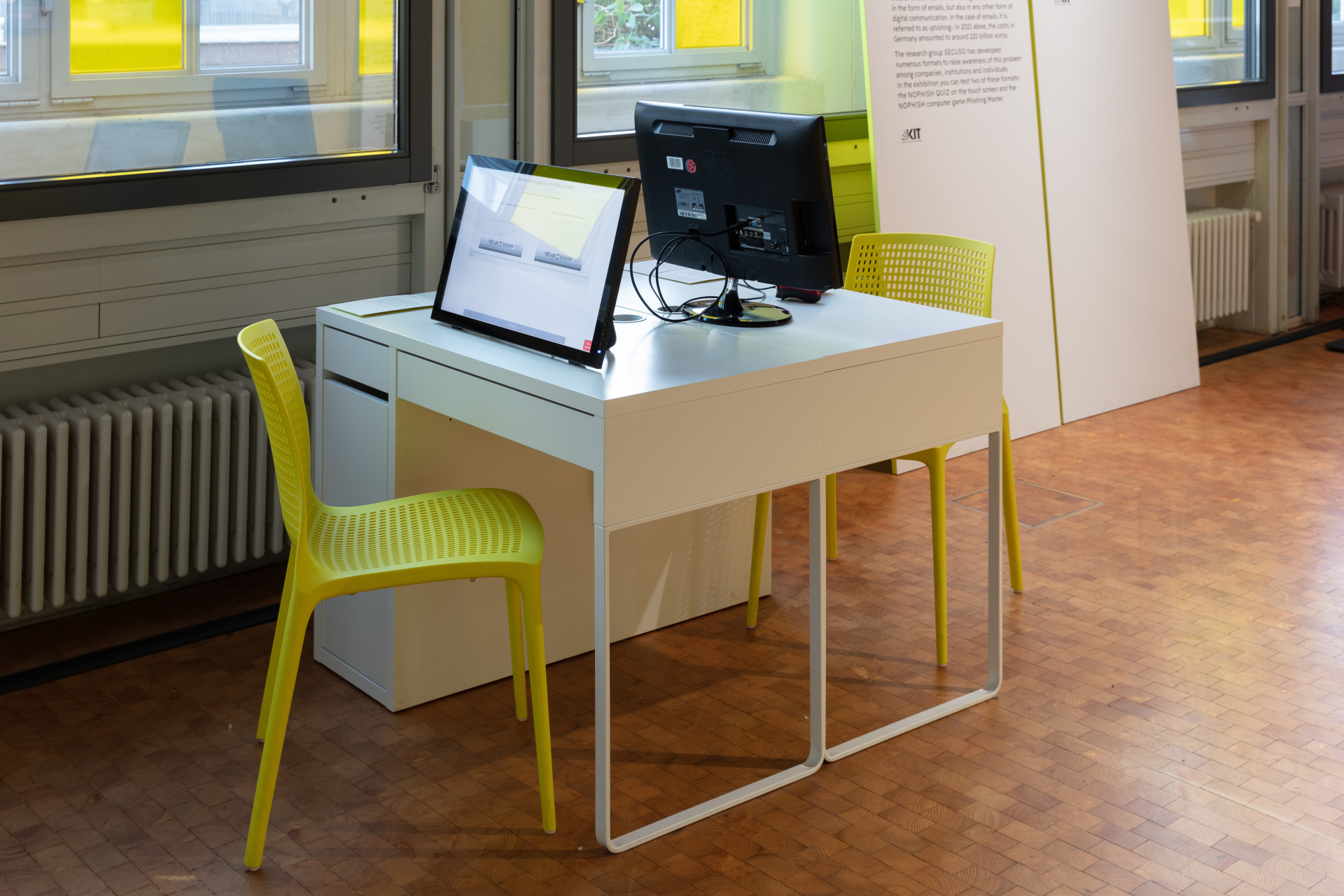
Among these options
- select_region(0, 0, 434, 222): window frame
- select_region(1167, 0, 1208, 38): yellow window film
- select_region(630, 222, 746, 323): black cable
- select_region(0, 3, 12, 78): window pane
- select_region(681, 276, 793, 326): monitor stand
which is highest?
select_region(1167, 0, 1208, 38): yellow window film

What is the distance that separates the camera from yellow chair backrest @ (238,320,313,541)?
2.25 metres

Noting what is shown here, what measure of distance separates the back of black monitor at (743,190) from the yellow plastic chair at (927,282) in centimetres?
63

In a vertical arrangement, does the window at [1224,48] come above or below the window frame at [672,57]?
above

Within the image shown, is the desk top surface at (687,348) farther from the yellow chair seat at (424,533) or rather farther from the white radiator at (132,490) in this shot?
the white radiator at (132,490)

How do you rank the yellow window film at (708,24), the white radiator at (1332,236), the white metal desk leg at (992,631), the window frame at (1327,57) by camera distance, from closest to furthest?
the white metal desk leg at (992,631) → the yellow window film at (708,24) → the window frame at (1327,57) → the white radiator at (1332,236)

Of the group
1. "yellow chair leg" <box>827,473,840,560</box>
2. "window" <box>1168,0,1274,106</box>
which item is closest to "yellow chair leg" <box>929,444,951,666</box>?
"yellow chair leg" <box>827,473,840,560</box>

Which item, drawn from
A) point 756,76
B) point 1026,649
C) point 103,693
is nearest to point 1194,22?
point 756,76

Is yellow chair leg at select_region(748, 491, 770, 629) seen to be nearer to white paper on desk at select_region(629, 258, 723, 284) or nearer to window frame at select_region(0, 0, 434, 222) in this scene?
white paper on desk at select_region(629, 258, 723, 284)

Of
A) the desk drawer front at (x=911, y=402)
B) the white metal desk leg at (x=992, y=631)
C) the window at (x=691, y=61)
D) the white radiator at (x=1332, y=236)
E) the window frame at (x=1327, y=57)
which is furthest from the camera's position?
the white radiator at (x=1332, y=236)

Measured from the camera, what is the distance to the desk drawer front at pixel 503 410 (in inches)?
90.0

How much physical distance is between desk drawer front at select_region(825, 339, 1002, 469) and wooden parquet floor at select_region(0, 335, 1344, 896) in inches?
24.2

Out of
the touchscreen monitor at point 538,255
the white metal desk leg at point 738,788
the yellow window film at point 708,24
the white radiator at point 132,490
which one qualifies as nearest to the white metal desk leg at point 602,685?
the white metal desk leg at point 738,788

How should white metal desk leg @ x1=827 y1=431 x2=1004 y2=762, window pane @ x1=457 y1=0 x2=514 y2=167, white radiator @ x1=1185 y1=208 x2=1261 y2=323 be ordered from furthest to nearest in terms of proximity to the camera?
white radiator @ x1=1185 y1=208 x2=1261 y2=323 < window pane @ x1=457 y1=0 x2=514 y2=167 < white metal desk leg @ x1=827 y1=431 x2=1004 y2=762

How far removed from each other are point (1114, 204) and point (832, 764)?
3193mm
